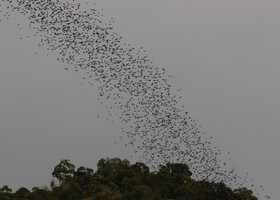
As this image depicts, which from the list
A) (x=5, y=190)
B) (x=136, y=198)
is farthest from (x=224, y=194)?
(x=5, y=190)

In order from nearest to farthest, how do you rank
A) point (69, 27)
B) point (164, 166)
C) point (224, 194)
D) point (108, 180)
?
1. point (69, 27)
2. point (224, 194)
3. point (108, 180)
4. point (164, 166)

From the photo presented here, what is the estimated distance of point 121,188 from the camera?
61.5m

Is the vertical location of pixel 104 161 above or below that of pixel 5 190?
above

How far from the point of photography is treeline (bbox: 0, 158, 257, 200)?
186 feet

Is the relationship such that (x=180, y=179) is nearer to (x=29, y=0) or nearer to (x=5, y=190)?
(x=5, y=190)

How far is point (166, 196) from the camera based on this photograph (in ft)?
204

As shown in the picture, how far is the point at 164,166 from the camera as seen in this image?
247 feet

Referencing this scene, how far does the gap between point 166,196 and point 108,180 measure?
8.75m

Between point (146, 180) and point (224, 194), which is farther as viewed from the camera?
point (146, 180)

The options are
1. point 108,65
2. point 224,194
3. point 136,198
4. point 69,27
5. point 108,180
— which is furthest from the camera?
point 108,180

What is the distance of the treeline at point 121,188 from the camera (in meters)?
56.7

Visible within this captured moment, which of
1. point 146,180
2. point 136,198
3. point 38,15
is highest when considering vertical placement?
point 38,15

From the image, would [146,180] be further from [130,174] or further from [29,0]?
[29,0]

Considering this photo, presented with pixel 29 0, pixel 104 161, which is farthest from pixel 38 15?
pixel 104 161
